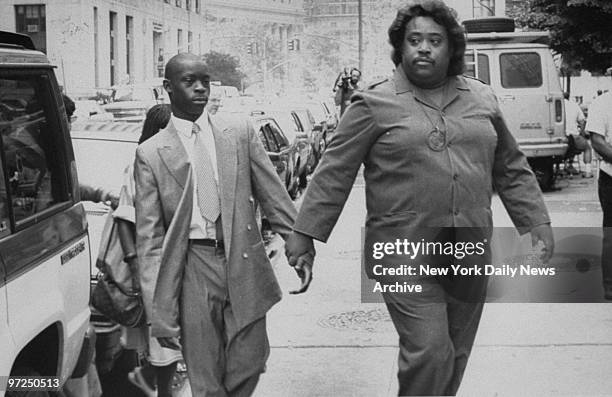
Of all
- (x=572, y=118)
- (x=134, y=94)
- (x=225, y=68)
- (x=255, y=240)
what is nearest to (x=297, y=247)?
(x=255, y=240)

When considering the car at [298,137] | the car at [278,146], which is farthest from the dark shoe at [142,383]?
the car at [298,137]

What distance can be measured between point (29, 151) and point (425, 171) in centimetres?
166

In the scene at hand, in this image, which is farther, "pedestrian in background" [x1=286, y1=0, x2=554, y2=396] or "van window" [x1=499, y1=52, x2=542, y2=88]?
"van window" [x1=499, y1=52, x2=542, y2=88]

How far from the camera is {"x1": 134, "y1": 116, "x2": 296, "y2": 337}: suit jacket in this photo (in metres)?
4.16

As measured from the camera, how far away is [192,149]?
14.3 feet

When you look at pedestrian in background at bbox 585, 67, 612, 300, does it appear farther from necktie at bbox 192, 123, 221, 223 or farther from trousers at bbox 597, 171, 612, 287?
necktie at bbox 192, 123, 221, 223

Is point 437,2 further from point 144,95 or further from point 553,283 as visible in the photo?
point 144,95

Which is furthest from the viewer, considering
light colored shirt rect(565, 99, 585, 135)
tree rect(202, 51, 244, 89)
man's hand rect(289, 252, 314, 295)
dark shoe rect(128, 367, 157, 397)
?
tree rect(202, 51, 244, 89)

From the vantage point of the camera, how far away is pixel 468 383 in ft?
18.8

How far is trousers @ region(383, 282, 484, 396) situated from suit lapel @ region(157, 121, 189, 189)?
1009 millimetres

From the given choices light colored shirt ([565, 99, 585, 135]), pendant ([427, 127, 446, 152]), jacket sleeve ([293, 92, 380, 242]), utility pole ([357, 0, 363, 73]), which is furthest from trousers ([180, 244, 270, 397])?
utility pole ([357, 0, 363, 73])

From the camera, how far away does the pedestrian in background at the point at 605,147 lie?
723 centimetres

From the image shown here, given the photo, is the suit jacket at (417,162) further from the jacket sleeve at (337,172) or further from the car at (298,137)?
the car at (298,137)

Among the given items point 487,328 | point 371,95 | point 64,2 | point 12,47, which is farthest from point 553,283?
point 64,2
